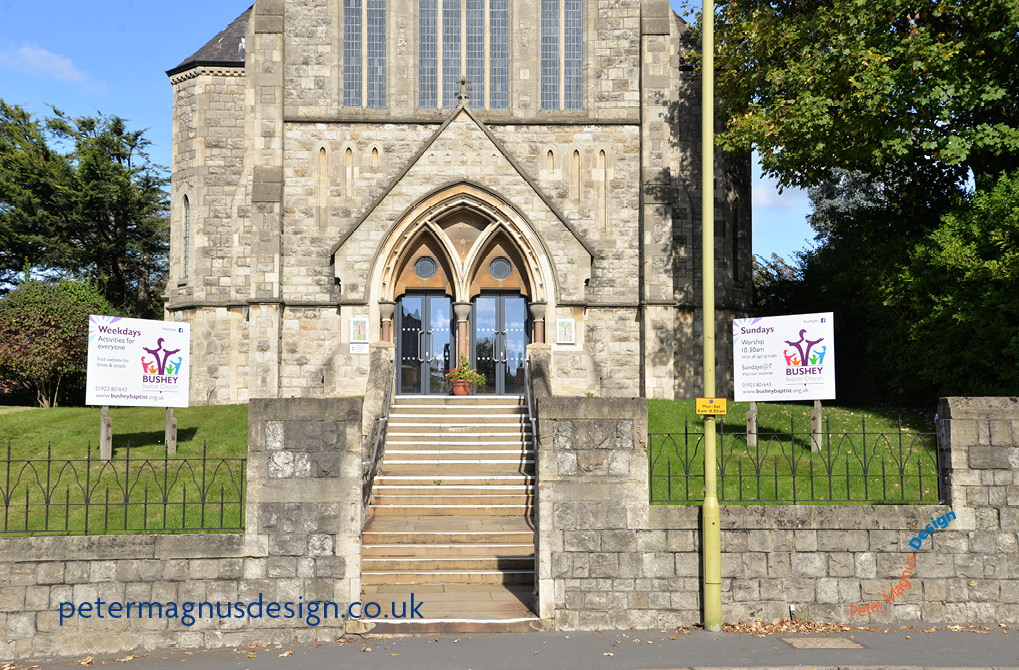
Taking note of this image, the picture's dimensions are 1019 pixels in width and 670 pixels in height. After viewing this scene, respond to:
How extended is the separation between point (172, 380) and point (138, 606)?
6.58m

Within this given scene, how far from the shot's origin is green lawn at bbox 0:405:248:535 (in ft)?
31.5

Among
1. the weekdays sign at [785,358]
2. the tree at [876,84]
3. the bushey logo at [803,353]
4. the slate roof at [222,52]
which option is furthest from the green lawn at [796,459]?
the slate roof at [222,52]

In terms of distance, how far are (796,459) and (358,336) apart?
10484 millimetres

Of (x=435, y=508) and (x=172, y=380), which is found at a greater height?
(x=172, y=380)

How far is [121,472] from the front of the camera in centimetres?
1334

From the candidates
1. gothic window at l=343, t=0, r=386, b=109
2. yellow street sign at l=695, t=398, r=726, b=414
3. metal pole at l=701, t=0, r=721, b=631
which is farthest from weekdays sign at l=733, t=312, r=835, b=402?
gothic window at l=343, t=0, r=386, b=109

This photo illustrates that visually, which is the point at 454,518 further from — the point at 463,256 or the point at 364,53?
the point at 364,53

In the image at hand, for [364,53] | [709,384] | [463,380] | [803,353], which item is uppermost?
[364,53]

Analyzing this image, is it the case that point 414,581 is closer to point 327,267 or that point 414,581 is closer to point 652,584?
point 652,584

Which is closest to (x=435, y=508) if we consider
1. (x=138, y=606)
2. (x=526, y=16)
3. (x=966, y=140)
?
(x=138, y=606)

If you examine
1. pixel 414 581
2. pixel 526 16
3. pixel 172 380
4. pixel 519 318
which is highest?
pixel 526 16

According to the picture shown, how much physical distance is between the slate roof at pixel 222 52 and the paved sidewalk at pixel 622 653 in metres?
17.9

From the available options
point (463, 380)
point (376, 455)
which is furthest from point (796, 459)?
point (463, 380)

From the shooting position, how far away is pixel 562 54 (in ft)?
73.6
